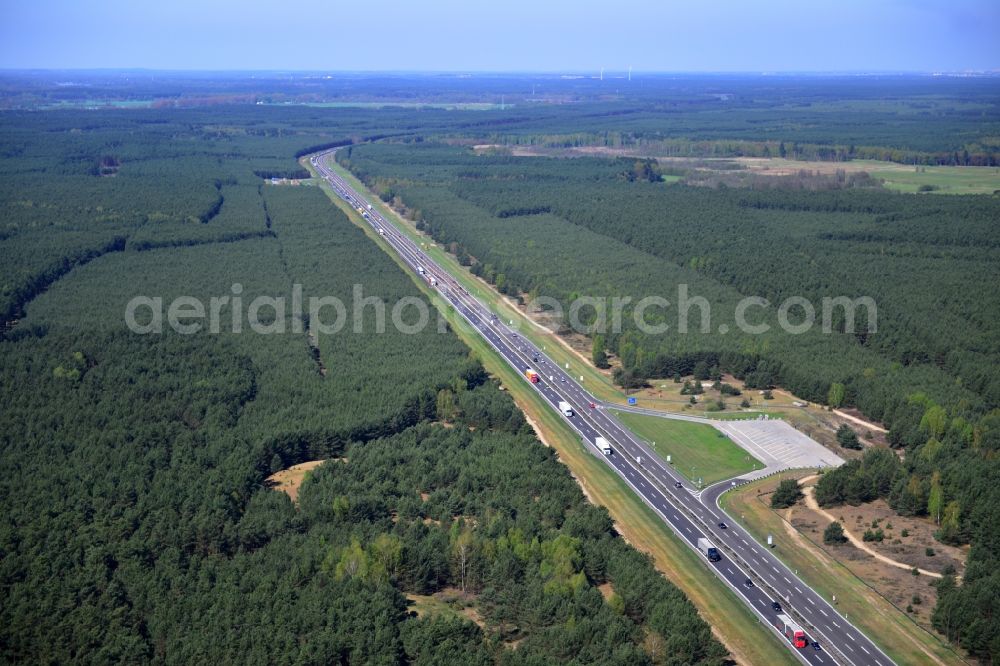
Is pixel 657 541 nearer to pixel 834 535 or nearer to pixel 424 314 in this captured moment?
pixel 834 535

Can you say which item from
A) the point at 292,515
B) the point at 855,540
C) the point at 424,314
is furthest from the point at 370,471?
the point at 424,314

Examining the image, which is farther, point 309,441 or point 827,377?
point 827,377

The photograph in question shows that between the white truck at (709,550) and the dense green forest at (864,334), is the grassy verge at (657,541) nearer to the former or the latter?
the white truck at (709,550)

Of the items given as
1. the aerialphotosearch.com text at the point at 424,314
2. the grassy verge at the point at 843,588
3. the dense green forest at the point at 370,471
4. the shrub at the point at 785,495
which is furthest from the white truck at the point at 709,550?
the aerialphotosearch.com text at the point at 424,314

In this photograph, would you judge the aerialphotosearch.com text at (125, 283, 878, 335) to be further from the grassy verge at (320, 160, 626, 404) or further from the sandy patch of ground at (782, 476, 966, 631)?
the sandy patch of ground at (782, 476, 966, 631)

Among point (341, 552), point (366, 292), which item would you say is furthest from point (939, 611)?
point (366, 292)

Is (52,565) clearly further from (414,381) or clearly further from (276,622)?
(414,381)
